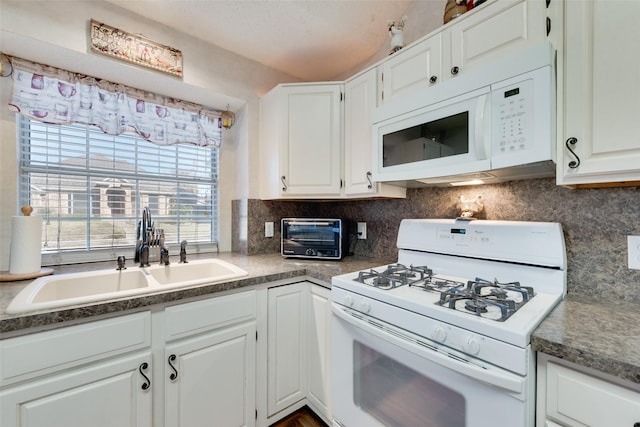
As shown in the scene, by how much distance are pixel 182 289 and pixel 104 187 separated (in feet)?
3.55

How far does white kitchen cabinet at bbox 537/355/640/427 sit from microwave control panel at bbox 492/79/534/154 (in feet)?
2.38

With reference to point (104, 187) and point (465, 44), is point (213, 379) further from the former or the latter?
point (465, 44)

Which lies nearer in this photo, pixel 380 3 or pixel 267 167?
pixel 380 3

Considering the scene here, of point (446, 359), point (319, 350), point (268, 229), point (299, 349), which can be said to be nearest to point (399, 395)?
point (446, 359)

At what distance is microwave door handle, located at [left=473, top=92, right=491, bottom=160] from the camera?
43.4 inches

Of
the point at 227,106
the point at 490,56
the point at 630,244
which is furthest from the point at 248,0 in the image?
the point at 630,244

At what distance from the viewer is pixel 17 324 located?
0.90 m

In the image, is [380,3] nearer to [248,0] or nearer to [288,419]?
[248,0]

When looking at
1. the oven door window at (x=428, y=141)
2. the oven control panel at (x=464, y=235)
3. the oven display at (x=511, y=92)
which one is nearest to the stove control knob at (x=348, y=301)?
the oven control panel at (x=464, y=235)

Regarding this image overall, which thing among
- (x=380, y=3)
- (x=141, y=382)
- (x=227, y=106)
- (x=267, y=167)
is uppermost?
(x=380, y=3)

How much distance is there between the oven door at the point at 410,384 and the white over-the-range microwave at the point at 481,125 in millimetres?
727

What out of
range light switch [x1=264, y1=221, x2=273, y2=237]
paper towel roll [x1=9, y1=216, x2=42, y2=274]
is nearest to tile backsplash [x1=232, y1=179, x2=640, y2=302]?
range light switch [x1=264, y1=221, x2=273, y2=237]

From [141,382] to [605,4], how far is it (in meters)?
2.17

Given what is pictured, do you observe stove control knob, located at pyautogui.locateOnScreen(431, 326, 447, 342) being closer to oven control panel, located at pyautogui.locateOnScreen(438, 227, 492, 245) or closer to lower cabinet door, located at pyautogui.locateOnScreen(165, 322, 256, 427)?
oven control panel, located at pyautogui.locateOnScreen(438, 227, 492, 245)
